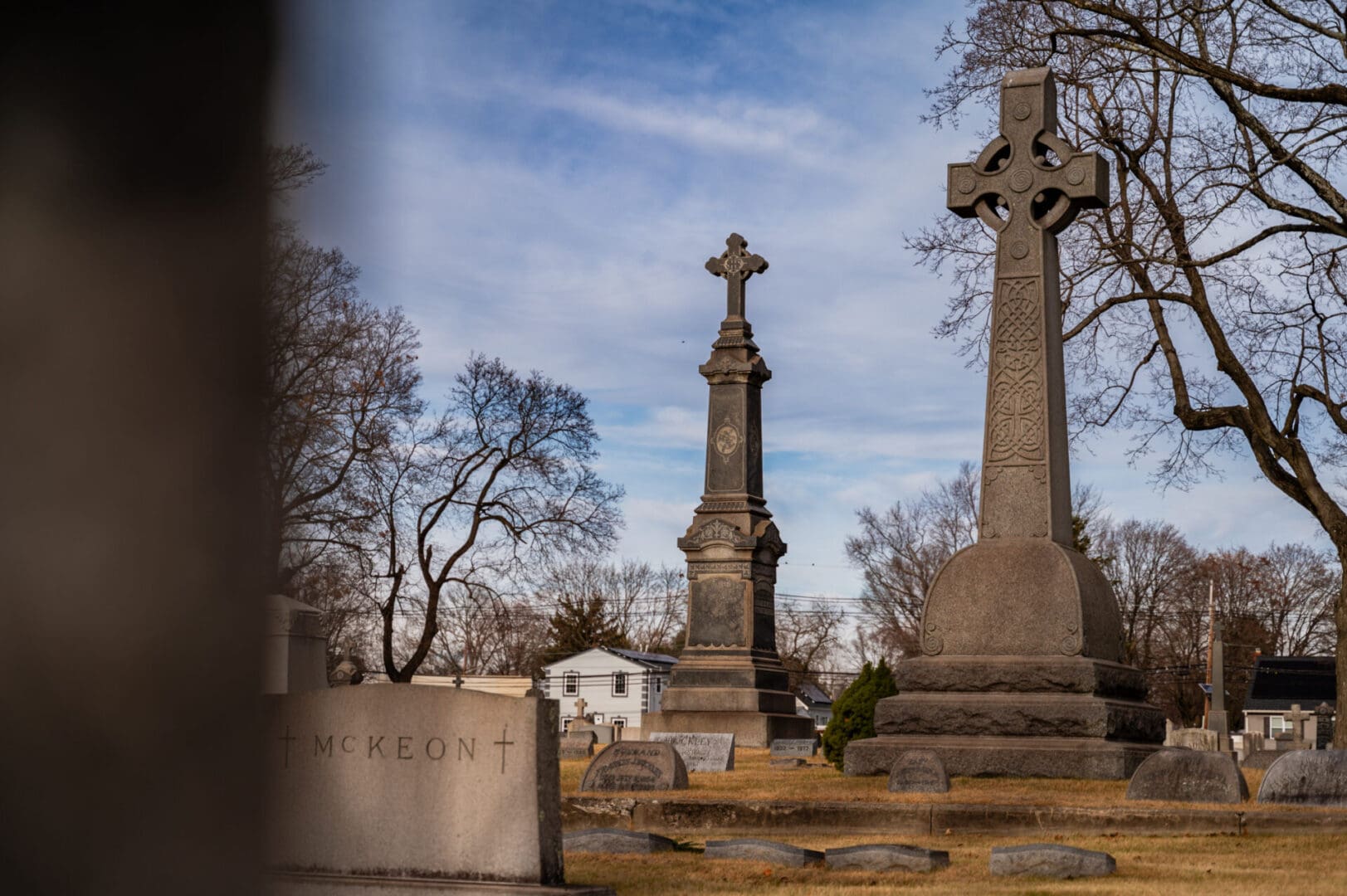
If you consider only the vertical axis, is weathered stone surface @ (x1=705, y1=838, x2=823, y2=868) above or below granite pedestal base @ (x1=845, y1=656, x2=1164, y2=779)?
below

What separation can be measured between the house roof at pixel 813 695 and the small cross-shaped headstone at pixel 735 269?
44.7 m

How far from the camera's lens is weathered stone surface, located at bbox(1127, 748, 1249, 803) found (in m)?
9.52

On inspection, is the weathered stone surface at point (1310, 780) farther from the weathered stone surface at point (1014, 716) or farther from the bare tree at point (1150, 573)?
the bare tree at point (1150, 573)

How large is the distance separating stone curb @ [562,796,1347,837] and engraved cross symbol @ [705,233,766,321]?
57.6 ft

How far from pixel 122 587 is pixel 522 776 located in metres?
4.41

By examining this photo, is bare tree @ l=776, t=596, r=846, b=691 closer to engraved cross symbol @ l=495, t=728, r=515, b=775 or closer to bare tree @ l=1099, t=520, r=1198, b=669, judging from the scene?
bare tree @ l=1099, t=520, r=1198, b=669

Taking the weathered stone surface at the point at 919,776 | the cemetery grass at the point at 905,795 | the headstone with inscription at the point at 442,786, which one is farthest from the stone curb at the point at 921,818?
the headstone with inscription at the point at 442,786

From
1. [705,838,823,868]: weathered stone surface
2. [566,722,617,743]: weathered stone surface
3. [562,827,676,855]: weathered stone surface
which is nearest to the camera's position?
[705,838,823,868]: weathered stone surface

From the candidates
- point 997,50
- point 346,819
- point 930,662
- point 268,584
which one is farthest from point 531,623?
point 268,584

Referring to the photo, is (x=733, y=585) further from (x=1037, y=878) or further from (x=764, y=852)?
(x=1037, y=878)


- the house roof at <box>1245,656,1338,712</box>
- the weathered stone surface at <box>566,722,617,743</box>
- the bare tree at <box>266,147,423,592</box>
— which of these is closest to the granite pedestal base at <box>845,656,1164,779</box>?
the bare tree at <box>266,147,423,592</box>

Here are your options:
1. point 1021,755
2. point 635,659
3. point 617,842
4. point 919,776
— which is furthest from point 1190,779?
point 635,659

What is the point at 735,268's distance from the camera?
27000 mm

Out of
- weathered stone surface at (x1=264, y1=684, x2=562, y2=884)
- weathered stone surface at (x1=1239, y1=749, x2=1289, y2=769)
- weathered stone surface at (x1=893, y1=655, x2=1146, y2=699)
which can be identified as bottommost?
weathered stone surface at (x1=1239, y1=749, x2=1289, y2=769)
